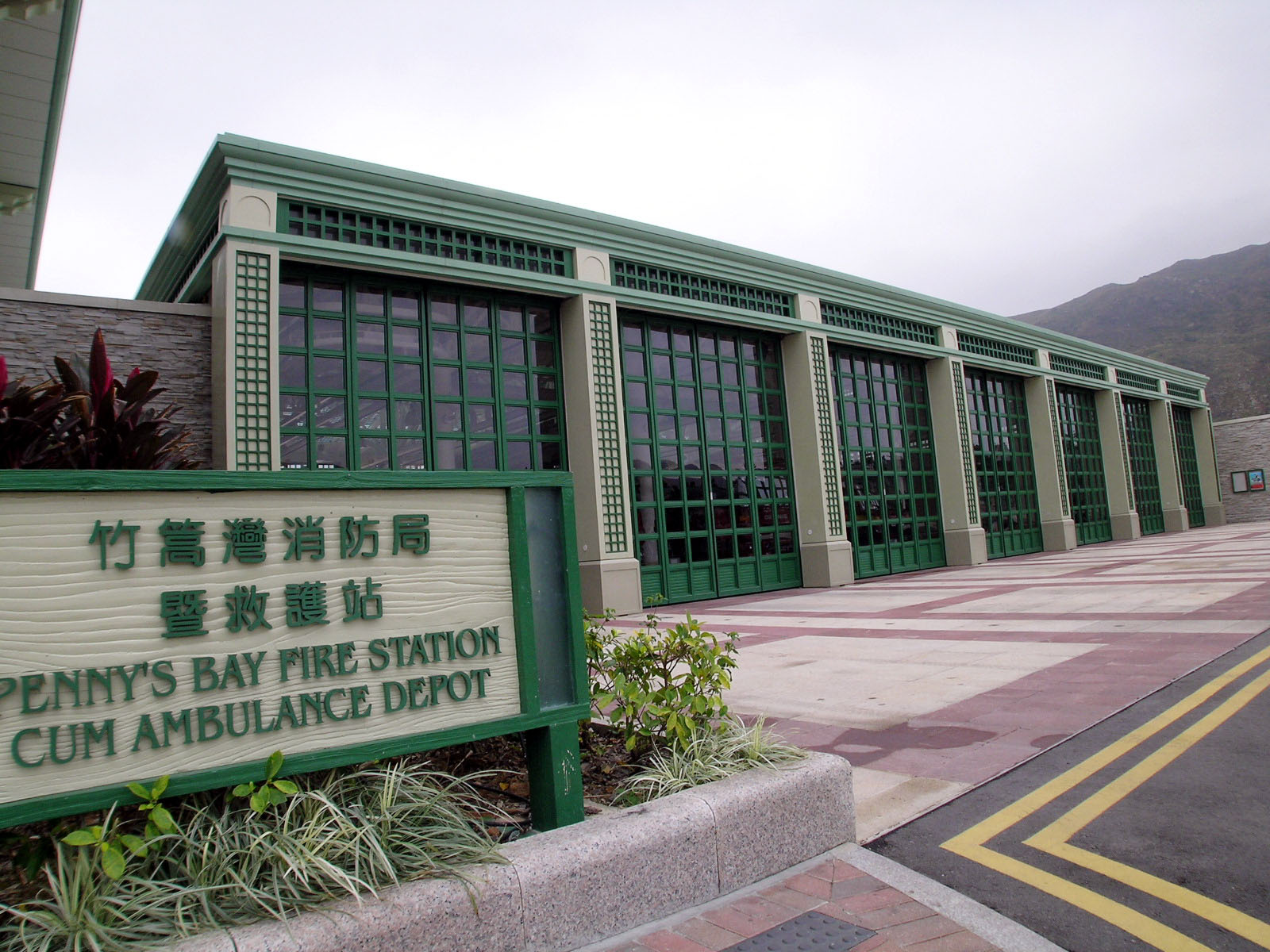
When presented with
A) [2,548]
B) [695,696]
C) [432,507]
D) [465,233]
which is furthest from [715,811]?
[465,233]

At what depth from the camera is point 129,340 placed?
11.6 metres

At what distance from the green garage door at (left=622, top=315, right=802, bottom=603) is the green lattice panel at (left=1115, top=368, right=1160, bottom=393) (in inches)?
821

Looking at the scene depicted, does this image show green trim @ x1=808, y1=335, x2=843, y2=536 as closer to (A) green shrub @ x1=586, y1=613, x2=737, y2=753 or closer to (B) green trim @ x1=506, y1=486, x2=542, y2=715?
(A) green shrub @ x1=586, y1=613, x2=737, y2=753

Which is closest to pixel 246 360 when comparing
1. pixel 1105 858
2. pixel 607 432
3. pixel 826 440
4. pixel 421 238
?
pixel 421 238

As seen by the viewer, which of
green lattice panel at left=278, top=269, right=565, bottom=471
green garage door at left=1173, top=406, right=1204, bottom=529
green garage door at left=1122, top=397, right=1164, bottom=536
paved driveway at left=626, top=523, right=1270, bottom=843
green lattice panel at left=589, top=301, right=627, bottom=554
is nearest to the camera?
paved driveway at left=626, top=523, right=1270, bottom=843

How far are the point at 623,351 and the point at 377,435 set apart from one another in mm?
5672

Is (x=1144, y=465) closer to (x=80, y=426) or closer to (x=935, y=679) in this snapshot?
(x=935, y=679)

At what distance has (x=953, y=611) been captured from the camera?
1174cm

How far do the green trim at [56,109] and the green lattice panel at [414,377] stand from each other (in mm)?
3603

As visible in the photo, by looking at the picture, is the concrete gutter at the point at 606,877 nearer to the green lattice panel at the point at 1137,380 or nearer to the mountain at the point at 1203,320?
the green lattice panel at the point at 1137,380

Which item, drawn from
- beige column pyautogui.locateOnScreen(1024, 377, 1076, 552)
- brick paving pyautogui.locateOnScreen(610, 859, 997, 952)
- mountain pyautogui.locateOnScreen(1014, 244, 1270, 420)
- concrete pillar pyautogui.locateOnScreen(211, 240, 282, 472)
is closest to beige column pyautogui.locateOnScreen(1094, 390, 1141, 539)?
beige column pyautogui.locateOnScreen(1024, 377, 1076, 552)

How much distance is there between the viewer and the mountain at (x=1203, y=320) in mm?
84125

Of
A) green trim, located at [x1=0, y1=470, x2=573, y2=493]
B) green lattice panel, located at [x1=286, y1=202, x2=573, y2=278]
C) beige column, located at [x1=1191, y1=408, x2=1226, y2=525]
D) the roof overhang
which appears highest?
the roof overhang

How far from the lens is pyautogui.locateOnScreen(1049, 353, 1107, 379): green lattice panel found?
28906 mm
